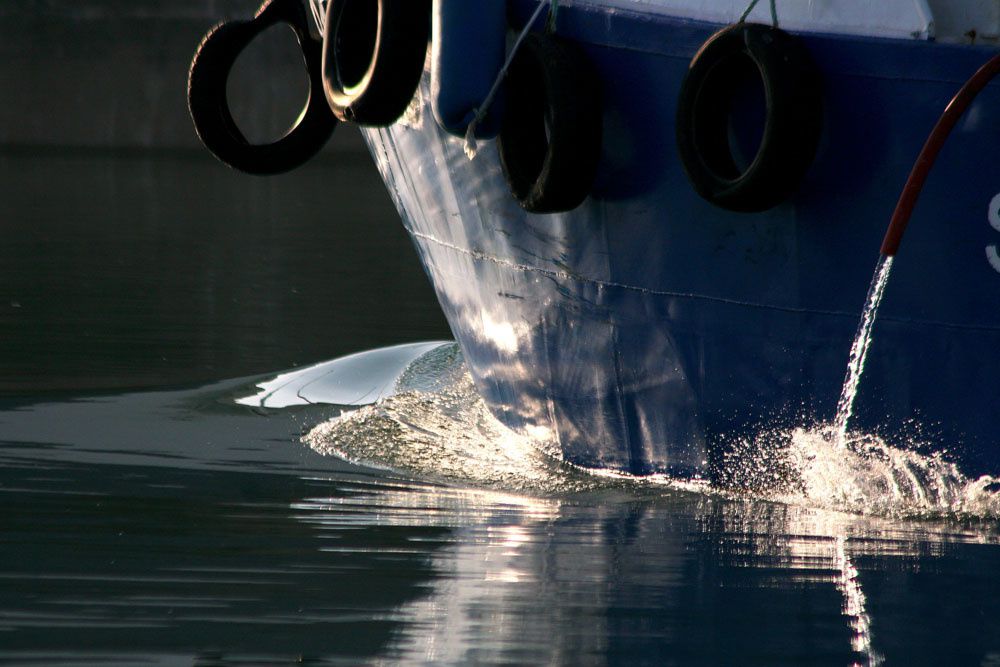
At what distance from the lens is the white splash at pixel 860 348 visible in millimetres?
4254

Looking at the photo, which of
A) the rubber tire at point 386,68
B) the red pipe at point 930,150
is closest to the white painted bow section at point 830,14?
the red pipe at point 930,150

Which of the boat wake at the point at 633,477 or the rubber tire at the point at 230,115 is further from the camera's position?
the rubber tire at the point at 230,115

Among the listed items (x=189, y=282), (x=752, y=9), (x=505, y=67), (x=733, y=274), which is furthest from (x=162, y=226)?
(x=752, y=9)

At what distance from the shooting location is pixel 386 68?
502cm

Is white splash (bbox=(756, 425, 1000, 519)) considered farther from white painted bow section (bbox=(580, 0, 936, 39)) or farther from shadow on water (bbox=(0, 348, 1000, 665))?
white painted bow section (bbox=(580, 0, 936, 39))

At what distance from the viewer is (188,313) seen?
9094 mm

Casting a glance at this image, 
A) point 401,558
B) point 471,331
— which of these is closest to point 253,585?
point 401,558

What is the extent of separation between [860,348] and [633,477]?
1.09m

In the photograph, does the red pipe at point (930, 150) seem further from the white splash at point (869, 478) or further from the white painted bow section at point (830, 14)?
the white splash at point (869, 478)

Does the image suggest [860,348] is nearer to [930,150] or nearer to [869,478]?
[869,478]

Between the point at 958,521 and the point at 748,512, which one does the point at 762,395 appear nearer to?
the point at 748,512

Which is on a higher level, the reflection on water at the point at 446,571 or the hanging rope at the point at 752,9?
the hanging rope at the point at 752,9

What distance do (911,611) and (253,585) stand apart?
4.27 feet

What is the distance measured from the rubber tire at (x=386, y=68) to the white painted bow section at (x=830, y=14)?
759mm
